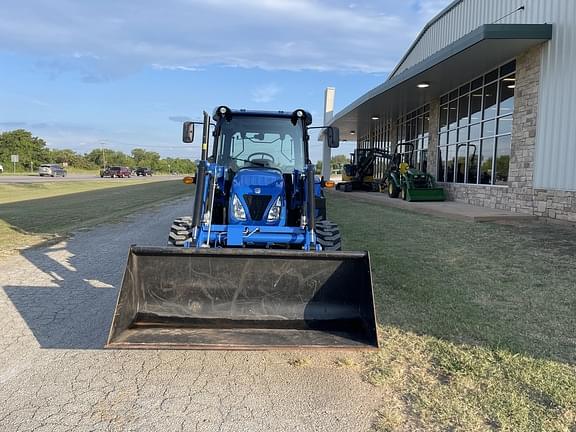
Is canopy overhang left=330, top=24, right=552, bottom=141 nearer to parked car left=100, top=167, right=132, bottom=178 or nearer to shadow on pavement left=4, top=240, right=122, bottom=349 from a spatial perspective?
shadow on pavement left=4, top=240, right=122, bottom=349

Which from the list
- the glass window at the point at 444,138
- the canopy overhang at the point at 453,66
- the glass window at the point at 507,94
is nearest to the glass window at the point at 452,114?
the glass window at the point at 444,138

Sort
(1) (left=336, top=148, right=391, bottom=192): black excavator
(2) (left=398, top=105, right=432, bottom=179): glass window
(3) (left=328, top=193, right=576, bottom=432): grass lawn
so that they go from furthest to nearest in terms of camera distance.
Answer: (1) (left=336, top=148, right=391, bottom=192): black excavator → (2) (left=398, top=105, right=432, bottom=179): glass window → (3) (left=328, top=193, right=576, bottom=432): grass lawn

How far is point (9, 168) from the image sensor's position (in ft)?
218

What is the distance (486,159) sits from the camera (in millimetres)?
15125

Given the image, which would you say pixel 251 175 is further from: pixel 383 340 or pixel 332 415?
pixel 332 415

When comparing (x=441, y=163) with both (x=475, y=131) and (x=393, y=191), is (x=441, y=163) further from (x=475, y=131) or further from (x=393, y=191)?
(x=475, y=131)

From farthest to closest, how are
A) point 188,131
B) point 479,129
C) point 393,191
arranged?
point 393,191 < point 479,129 < point 188,131

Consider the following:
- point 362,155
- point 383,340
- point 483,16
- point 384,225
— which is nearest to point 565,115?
point 384,225

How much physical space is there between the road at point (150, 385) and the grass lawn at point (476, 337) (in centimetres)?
37

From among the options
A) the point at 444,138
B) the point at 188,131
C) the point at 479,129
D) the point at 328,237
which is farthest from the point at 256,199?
the point at 444,138

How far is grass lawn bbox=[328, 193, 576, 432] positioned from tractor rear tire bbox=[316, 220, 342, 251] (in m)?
0.76

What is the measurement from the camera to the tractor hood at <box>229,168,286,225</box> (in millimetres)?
5699

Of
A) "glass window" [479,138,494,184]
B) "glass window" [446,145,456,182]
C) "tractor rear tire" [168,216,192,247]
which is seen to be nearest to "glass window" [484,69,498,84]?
"glass window" [479,138,494,184]

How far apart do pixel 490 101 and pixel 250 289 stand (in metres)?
13.5
